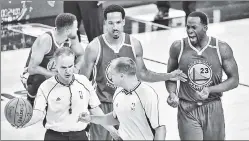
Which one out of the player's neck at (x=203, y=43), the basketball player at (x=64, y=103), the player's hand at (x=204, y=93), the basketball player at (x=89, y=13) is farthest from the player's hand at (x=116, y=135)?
the basketball player at (x=89, y=13)

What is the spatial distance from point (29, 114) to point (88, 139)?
0.34m

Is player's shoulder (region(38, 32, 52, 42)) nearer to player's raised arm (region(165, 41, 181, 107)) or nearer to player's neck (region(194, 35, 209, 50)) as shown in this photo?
player's raised arm (region(165, 41, 181, 107))

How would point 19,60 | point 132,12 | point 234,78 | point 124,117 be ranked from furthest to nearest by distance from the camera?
point 132,12 → point 19,60 → point 234,78 → point 124,117

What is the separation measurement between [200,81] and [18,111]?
876mm

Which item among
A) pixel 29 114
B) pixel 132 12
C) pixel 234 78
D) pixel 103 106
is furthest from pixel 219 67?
pixel 132 12

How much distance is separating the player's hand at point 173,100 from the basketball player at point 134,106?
0.55 feet

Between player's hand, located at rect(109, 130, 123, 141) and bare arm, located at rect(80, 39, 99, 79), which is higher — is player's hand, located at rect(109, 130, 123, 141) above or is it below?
below

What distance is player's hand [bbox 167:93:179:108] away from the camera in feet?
11.6

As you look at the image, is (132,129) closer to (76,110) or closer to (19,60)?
(76,110)

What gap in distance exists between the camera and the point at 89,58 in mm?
3580

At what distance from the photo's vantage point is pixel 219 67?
3.47 m

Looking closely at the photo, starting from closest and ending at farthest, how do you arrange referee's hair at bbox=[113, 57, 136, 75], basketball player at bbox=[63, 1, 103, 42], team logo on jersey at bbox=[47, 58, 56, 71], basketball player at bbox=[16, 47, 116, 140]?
referee's hair at bbox=[113, 57, 136, 75], basketball player at bbox=[16, 47, 116, 140], team logo on jersey at bbox=[47, 58, 56, 71], basketball player at bbox=[63, 1, 103, 42]

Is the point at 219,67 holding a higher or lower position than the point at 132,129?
higher

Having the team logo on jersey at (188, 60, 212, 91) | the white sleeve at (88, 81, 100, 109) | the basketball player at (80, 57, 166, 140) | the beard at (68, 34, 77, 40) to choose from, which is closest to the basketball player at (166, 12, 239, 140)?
the team logo on jersey at (188, 60, 212, 91)
